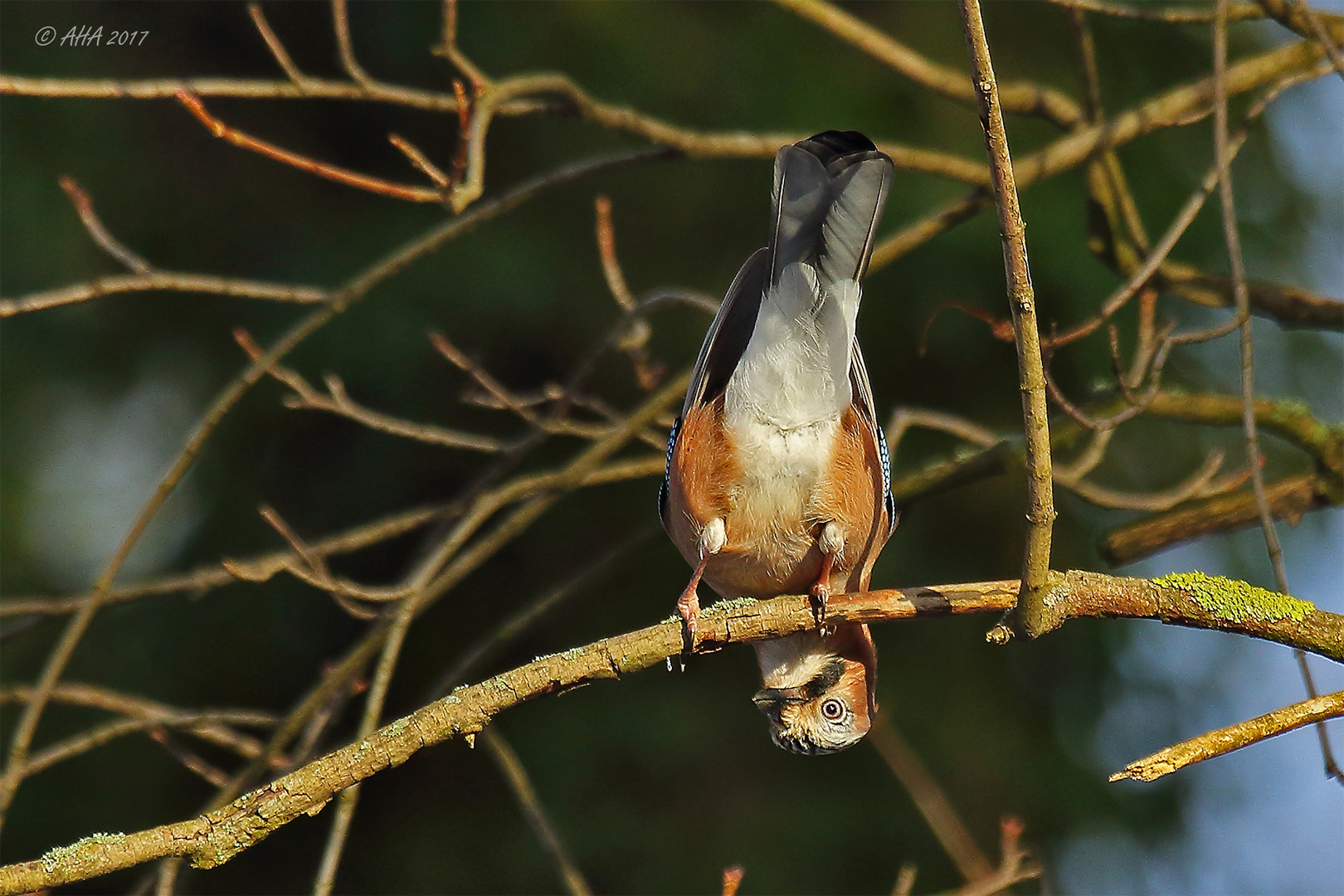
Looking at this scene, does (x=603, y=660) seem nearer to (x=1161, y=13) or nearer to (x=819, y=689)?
(x=819, y=689)

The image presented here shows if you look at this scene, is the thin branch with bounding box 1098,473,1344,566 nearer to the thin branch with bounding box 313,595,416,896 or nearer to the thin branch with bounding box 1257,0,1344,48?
the thin branch with bounding box 1257,0,1344,48

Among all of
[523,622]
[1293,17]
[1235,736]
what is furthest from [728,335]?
[1293,17]

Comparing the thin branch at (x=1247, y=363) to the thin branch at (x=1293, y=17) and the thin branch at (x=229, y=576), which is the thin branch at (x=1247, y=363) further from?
the thin branch at (x=229, y=576)

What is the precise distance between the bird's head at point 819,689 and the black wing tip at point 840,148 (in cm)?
165

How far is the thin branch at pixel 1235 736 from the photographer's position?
2.49m

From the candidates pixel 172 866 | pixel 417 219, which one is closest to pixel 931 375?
pixel 417 219

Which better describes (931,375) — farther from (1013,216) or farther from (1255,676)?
(1013,216)

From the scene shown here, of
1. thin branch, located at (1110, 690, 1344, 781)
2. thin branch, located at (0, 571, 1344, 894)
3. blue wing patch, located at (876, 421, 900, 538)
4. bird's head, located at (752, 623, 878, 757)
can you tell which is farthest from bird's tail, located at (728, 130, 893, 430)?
thin branch, located at (1110, 690, 1344, 781)

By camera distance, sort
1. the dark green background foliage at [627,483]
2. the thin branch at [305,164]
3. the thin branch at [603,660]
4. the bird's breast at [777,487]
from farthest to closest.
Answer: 1. the dark green background foliage at [627,483]
2. the bird's breast at [777,487]
3. the thin branch at [305,164]
4. the thin branch at [603,660]

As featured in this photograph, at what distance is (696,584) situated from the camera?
3510 millimetres

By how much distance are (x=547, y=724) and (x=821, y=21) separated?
3.54m

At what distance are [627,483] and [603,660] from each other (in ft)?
10.5

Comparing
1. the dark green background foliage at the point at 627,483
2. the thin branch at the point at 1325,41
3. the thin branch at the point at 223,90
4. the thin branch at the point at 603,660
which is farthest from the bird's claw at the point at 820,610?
the dark green background foliage at the point at 627,483

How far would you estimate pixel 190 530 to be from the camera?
20.8ft
